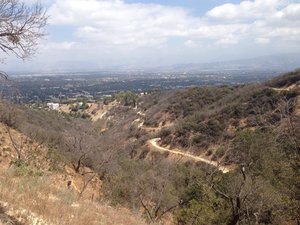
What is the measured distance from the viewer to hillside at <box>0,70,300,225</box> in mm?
11172

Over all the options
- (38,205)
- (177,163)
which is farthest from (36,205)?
(177,163)

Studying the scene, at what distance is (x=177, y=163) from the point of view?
1832 inches

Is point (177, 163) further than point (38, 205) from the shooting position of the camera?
Yes

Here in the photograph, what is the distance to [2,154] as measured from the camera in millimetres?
26016

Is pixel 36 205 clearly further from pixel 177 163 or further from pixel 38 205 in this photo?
pixel 177 163

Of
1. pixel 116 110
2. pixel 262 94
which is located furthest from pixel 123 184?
pixel 116 110

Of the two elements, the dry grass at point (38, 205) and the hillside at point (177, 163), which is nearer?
the dry grass at point (38, 205)

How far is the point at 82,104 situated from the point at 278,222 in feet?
314

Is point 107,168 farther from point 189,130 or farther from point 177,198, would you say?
point 189,130

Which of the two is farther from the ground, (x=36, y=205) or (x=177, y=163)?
(x=36, y=205)

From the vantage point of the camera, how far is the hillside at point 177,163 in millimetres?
11172

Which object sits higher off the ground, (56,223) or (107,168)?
(56,223)

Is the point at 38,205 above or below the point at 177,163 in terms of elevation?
above

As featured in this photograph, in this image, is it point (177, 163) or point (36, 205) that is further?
point (177, 163)
